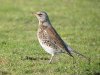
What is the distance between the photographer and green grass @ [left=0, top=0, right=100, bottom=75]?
1140 centimetres

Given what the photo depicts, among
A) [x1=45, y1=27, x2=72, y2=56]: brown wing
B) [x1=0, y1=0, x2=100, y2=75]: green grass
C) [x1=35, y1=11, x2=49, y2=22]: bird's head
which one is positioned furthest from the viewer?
[x1=35, y1=11, x2=49, y2=22]: bird's head

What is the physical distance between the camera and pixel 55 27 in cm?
1805

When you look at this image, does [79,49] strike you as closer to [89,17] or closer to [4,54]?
[4,54]

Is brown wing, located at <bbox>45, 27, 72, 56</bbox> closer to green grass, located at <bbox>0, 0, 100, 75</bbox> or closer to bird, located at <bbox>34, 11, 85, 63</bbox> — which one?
bird, located at <bbox>34, 11, 85, 63</bbox>

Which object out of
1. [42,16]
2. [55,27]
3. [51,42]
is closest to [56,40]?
[51,42]

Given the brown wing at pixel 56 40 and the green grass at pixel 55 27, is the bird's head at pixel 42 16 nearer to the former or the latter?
the brown wing at pixel 56 40

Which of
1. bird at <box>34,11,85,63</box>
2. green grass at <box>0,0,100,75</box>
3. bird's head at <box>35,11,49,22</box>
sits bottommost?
green grass at <box>0,0,100,75</box>

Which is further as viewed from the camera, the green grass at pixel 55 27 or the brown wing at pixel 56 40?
the brown wing at pixel 56 40

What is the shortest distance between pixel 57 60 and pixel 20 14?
8.21 m

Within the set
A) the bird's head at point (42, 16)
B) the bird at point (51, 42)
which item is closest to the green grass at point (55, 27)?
the bird at point (51, 42)

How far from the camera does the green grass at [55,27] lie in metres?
11.4

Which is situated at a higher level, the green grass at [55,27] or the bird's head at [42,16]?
the bird's head at [42,16]

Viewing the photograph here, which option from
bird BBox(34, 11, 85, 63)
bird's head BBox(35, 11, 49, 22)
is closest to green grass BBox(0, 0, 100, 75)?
bird BBox(34, 11, 85, 63)

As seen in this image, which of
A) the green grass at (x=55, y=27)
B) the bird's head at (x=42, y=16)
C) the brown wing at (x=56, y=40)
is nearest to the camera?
the green grass at (x=55, y=27)
